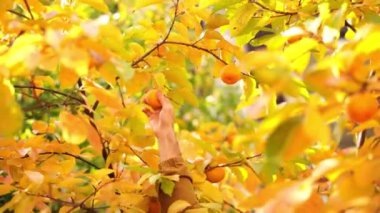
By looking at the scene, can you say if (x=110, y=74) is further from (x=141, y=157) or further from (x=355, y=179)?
(x=141, y=157)

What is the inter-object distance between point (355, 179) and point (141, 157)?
0.56 meters

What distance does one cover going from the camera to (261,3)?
107 cm

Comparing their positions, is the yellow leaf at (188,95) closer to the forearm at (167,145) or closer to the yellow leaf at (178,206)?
the forearm at (167,145)

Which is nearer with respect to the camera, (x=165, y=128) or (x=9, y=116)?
(x=9, y=116)

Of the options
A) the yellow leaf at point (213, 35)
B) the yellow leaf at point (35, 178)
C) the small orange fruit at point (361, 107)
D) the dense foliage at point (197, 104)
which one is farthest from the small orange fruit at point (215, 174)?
the small orange fruit at point (361, 107)

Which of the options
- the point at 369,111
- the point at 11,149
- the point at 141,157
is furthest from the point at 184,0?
the point at 369,111

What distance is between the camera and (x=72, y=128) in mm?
877

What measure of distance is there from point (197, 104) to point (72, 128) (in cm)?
29

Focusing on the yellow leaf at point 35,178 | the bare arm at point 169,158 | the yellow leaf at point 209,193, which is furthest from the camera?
the yellow leaf at point 209,193

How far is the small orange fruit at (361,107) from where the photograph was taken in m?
0.63

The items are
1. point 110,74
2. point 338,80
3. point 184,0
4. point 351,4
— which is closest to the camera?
point 338,80

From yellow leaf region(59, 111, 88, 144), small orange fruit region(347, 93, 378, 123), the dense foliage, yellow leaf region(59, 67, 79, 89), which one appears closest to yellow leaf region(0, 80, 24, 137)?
the dense foliage

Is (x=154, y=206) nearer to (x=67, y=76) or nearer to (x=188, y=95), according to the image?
(x=188, y=95)

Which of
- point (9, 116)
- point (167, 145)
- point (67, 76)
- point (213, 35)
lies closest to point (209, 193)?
point (167, 145)
